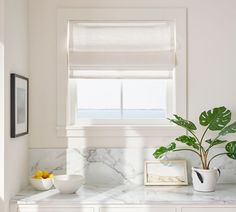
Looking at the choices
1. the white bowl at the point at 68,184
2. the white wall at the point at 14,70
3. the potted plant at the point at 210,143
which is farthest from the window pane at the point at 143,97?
the white wall at the point at 14,70

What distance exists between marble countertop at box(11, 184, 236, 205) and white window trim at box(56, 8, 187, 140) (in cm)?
47

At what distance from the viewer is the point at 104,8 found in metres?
3.12

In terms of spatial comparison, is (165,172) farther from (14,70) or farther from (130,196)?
(14,70)

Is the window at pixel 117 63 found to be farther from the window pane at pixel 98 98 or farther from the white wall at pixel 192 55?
the white wall at pixel 192 55

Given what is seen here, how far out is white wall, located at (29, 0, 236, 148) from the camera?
123 inches

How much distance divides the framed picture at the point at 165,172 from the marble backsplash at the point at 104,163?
0.22 ft

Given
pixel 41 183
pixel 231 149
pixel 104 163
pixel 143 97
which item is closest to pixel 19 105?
pixel 41 183

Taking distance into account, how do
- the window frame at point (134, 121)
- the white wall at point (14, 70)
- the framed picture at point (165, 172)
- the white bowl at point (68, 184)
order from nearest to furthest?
the white wall at point (14, 70), the white bowl at point (68, 184), the framed picture at point (165, 172), the window frame at point (134, 121)

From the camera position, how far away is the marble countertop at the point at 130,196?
8.48 ft

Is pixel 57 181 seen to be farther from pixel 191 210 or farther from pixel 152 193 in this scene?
pixel 191 210

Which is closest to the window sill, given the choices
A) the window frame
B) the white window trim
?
the white window trim

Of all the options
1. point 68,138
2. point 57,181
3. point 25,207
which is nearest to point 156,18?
point 68,138

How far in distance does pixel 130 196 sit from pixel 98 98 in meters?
0.96

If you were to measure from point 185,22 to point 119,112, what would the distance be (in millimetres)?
969
